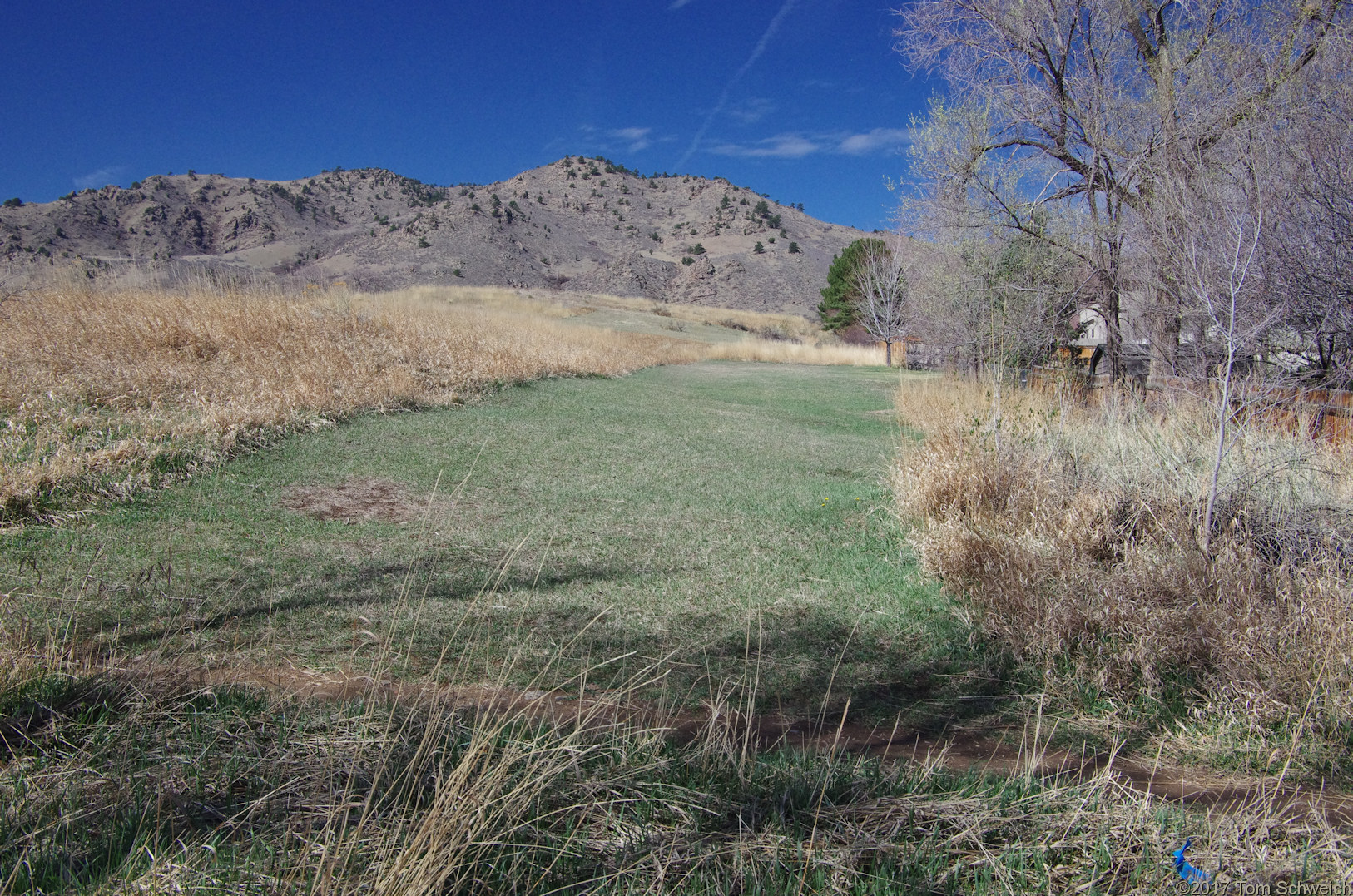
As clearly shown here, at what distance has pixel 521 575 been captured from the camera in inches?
194

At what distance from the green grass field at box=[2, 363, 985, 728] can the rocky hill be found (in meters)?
43.7

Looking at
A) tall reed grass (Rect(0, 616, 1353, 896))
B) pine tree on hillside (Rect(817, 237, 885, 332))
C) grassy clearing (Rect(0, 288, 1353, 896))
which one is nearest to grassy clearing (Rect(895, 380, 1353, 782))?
grassy clearing (Rect(0, 288, 1353, 896))

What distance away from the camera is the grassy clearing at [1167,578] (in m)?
3.24

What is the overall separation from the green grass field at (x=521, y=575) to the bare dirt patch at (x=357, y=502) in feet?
0.21

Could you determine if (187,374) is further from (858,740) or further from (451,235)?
(451,235)

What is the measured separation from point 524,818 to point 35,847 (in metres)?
1.28

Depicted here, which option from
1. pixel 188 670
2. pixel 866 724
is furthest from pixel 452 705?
pixel 866 724

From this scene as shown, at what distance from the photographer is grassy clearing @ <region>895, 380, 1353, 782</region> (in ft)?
10.6

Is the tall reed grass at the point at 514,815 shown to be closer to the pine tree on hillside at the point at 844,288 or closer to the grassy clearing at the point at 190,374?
the grassy clearing at the point at 190,374

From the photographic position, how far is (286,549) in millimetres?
4801

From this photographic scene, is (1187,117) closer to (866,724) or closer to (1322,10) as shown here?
(1322,10)

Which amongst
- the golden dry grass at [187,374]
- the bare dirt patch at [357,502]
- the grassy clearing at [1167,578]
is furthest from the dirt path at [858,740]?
the golden dry grass at [187,374]

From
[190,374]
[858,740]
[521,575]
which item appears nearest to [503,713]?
[858,740]

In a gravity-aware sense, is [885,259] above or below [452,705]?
above
